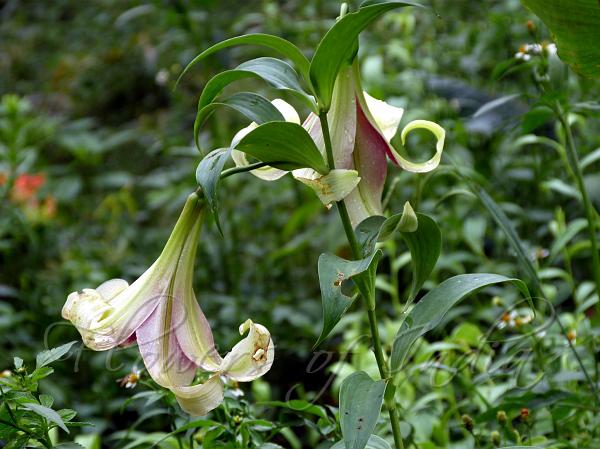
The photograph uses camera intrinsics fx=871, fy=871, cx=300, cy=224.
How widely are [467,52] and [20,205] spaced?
1.26 m

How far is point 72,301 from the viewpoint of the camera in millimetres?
728

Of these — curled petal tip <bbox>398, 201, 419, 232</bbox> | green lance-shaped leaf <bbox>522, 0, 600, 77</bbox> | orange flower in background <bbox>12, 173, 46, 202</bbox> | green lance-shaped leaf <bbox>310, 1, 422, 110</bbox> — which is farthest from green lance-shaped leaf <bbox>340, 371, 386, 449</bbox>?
orange flower in background <bbox>12, 173, 46, 202</bbox>

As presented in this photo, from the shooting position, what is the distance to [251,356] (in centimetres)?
68

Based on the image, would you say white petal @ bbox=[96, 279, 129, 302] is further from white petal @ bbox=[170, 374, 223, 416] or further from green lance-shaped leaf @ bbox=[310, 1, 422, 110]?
green lance-shaped leaf @ bbox=[310, 1, 422, 110]

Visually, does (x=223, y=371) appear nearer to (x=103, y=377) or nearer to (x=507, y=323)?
(x=507, y=323)

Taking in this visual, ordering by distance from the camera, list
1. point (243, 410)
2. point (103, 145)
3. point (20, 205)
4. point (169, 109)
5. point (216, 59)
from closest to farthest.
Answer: point (243, 410)
point (216, 59)
point (20, 205)
point (103, 145)
point (169, 109)

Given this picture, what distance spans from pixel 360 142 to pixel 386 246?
1.01 meters

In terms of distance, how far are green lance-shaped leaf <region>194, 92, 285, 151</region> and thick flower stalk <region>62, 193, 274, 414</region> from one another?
64mm

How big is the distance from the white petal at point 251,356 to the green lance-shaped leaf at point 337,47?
0.64ft

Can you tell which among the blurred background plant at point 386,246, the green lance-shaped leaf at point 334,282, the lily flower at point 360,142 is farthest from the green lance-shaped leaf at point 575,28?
the green lance-shaped leaf at point 334,282

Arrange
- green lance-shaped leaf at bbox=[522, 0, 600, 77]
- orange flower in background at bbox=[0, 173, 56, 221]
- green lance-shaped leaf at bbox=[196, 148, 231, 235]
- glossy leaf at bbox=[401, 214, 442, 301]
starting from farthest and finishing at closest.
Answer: orange flower in background at bbox=[0, 173, 56, 221] → green lance-shaped leaf at bbox=[522, 0, 600, 77] → glossy leaf at bbox=[401, 214, 442, 301] → green lance-shaped leaf at bbox=[196, 148, 231, 235]

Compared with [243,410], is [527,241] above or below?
below

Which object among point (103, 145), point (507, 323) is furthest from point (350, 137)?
point (103, 145)

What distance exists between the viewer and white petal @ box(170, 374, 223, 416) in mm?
678
